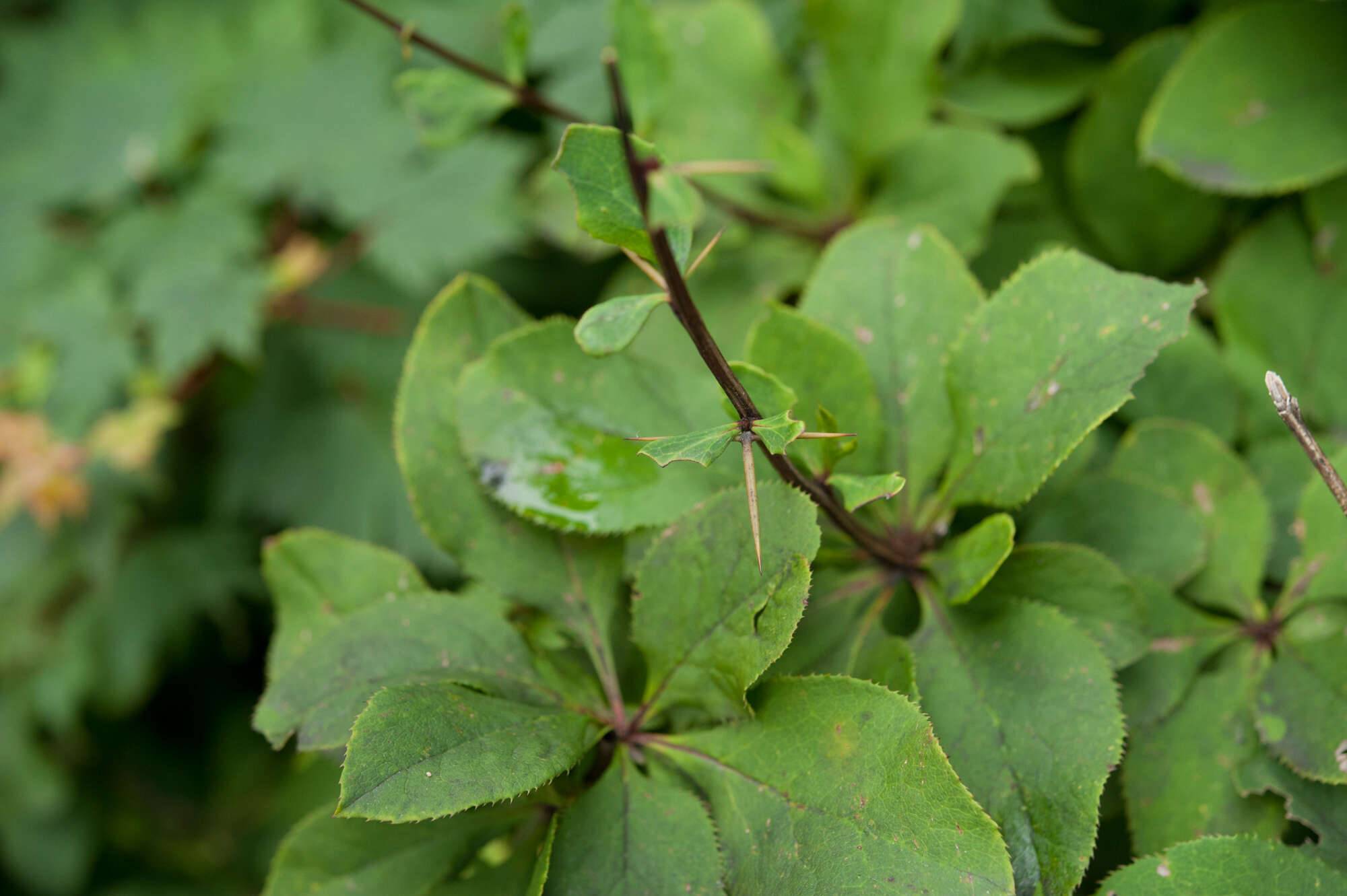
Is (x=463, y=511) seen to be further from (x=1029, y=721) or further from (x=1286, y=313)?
(x=1286, y=313)

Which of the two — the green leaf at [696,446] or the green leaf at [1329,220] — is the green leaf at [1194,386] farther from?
the green leaf at [696,446]

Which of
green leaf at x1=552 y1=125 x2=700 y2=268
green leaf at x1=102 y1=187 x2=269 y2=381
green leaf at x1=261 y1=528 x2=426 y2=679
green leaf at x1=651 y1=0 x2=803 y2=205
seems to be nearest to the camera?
green leaf at x1=552 y1=125 x2=700 y2=268

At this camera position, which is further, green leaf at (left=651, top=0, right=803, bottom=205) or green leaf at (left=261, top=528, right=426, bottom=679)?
green leaf at (left=651, top=0, right=803, bottom=205)

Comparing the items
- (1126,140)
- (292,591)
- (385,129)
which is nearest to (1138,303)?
(1126,140)

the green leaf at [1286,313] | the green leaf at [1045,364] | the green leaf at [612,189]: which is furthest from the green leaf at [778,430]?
the green leaf at [1286,313]

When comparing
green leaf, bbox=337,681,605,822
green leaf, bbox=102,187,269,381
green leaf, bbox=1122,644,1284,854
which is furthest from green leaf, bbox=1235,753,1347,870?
green leaf, bbox=102,187,269,381

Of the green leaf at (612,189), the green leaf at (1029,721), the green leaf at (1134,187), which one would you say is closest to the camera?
the green leaf at (612,189)

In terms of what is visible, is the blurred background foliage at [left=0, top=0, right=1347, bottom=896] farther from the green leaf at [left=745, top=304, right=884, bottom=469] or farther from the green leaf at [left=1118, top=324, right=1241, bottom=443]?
the green leaf at [left=745, top=304, right=884, bottom=469]
